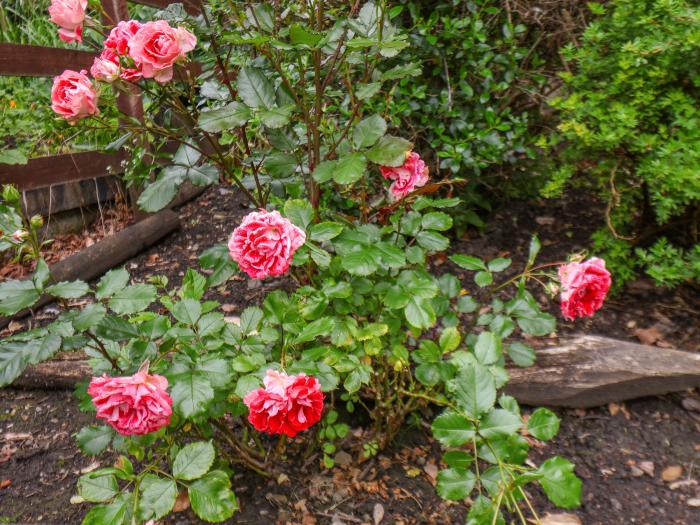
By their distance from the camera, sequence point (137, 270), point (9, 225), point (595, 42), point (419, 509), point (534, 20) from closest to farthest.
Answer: point (9, 225) → point (419, 509) → point (595, 42) → point (534, 20) → point (137, 270)

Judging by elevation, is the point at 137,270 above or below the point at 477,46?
below

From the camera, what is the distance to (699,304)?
2424 mm

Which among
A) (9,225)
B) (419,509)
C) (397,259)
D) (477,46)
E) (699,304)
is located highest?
(477,46)

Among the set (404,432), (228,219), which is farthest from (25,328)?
(404,432)

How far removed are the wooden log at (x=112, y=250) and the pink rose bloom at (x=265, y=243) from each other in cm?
178

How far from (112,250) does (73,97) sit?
189 centimetres

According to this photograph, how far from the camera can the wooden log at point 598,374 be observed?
1929 millimetres

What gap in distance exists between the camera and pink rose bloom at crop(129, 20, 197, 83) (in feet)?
3.71

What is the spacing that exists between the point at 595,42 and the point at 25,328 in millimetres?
2776

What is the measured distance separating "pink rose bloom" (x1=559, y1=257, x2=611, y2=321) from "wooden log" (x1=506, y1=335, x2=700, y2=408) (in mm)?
689

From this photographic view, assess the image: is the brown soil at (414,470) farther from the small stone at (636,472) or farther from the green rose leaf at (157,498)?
the green rose leaf at (157,498)

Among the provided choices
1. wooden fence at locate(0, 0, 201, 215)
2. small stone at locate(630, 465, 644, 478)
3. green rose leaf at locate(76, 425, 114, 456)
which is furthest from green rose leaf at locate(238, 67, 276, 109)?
small stone at locate(630, 465, 644, 478)

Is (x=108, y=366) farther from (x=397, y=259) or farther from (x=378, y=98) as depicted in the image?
Answer: (x=378, y=98)

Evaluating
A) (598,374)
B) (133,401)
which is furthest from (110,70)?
(598,374)
